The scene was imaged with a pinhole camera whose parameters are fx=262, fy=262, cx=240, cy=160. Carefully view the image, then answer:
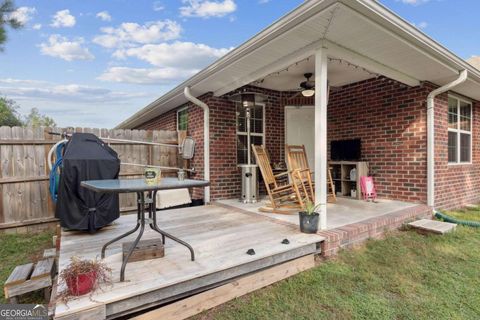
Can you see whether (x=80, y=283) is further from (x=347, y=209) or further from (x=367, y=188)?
(x=367, y=188)

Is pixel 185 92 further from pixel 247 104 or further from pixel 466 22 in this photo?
pixel 466 22

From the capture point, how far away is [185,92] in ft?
16.4

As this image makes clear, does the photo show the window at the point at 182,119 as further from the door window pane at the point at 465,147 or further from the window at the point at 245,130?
the door window pane at the point at 465,147

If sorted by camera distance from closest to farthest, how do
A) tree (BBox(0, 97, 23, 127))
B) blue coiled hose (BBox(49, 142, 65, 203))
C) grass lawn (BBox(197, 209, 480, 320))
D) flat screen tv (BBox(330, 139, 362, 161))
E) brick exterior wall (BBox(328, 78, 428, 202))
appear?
grass lawn (BBox(197, 209, 480, 320)), blue coiled hose (BBox(49, 142, 65, 203)), brick exterior wall (BBox(328, 78, 428, 202)), flat screen tv (BBox(330, 139, 362, 161)), tree (BBox(0, 97, 23, 127))

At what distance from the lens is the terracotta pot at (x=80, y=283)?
1729 millimetres

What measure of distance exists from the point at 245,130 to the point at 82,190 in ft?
11.2

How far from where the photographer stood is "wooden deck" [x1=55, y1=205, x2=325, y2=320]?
1.79 metres

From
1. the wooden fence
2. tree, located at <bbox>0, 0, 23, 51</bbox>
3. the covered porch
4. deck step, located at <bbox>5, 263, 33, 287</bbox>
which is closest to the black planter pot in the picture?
the covered porch

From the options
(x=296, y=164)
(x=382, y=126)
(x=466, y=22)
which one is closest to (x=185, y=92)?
(x=296, y=164)

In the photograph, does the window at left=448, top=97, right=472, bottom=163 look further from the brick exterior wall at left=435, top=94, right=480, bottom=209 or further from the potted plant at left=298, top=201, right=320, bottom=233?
the potted plant at left=298, top=201, right=320, bottom=233

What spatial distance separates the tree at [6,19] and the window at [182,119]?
3530mm

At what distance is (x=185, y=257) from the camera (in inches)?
96.3

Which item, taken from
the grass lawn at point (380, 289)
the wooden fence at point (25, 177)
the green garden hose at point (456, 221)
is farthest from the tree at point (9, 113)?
the green garden hose at point (456, 221)

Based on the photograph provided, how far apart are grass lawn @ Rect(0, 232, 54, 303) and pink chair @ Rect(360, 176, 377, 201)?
5.16 meters
